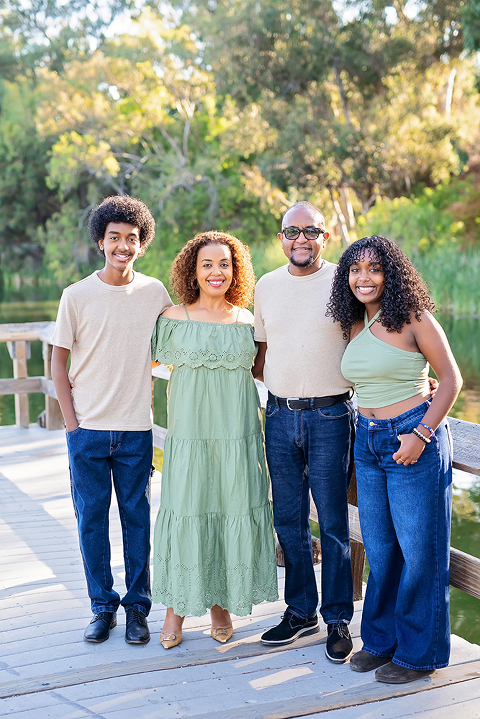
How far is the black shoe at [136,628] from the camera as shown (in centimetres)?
292

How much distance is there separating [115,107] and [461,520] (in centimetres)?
2406

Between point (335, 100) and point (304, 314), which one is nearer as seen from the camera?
point (304, 314)

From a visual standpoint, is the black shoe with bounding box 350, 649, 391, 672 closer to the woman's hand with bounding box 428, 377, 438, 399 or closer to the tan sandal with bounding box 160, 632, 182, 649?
the tan sandal with bounding box 160, 632, 182, 649

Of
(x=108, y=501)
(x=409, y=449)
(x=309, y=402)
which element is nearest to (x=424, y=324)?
(x=409, y=449)

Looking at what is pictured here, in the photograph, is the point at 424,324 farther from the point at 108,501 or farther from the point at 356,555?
the point at 108,501

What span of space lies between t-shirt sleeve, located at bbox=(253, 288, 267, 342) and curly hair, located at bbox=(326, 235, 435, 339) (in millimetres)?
300

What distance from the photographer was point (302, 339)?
282 cm

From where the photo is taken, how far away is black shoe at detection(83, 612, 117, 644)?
9.62 ft

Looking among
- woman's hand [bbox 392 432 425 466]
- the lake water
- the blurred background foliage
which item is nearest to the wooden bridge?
woman's hand [bbox 392 432 425 466]

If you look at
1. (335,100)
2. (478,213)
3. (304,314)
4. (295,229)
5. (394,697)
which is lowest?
(394,697)

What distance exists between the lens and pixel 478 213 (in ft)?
70.6

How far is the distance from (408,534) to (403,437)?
34cm

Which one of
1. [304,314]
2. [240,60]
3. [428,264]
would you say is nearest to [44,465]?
[304,314]

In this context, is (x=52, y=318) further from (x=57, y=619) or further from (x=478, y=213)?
(x=57, y=619)
